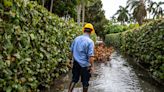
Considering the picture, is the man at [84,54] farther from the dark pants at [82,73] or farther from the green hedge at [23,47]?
the green hedge at [23,47]

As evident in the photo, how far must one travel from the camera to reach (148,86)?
10555 millimetres

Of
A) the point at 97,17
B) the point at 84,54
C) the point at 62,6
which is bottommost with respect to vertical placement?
the point at 84,54

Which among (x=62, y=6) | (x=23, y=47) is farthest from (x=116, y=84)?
(x=62, y=6)

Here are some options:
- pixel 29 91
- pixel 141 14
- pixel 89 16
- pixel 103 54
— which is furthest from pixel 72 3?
pixel 29 91

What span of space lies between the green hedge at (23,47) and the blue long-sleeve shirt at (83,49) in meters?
0.93

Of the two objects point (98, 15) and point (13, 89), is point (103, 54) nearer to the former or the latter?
point (13, 89)

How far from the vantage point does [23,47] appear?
6449 millimetres

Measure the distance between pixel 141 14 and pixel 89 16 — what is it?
22604mm

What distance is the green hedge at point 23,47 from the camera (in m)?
5.42

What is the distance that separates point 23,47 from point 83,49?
1.82m

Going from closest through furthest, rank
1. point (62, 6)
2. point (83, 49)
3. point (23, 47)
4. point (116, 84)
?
point (23, 47) < point (83, 49) < point (116, 84) < point (62, 6)

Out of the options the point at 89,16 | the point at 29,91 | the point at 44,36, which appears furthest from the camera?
the point at 89,16

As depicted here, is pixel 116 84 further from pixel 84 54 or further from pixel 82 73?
pixel 84 54

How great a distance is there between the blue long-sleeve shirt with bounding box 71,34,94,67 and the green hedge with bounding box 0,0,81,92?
0.93 metres
